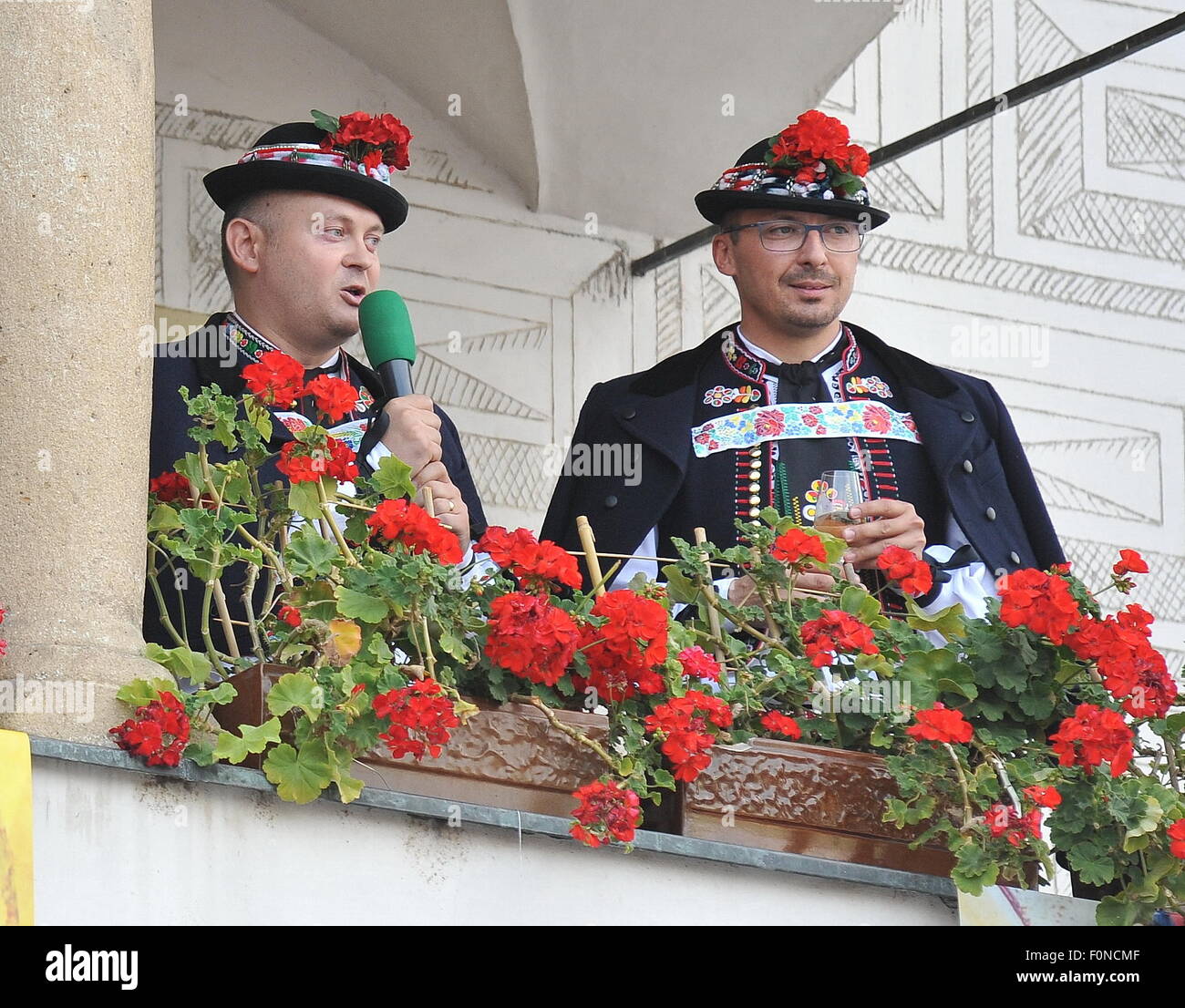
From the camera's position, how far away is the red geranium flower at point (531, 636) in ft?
13.0

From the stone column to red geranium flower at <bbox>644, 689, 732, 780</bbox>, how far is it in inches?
33.3

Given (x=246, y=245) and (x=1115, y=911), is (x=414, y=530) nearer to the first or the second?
(x=1115, y=911)

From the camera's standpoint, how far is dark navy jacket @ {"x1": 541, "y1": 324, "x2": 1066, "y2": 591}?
18.3 ft

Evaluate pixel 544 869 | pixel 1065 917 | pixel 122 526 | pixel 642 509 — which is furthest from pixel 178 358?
pixel 1065 917

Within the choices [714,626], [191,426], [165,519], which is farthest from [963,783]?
[191,426]

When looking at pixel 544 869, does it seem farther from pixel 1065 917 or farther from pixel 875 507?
pixel 875 507

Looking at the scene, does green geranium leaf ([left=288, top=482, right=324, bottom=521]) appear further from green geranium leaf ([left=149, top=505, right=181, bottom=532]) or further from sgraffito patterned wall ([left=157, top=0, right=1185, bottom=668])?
sgraffito patterned wall ([left=157, top=0, right=1185, bottom=668])

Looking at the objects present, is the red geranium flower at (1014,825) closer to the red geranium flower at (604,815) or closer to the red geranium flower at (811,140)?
the red geranium flower at (604,815)

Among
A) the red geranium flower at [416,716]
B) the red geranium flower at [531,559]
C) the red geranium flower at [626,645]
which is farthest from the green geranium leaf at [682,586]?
the red geranium flower at [416,716]

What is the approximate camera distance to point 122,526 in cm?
402

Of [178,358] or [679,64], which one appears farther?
[679,64]

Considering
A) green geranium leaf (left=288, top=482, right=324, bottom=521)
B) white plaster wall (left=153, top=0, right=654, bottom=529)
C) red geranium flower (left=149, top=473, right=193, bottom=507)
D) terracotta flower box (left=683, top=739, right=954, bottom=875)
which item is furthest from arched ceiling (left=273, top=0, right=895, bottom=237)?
terracotta flower box (left=683, top=739, right=954, bottom=875)

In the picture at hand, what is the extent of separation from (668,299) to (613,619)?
3.85 m

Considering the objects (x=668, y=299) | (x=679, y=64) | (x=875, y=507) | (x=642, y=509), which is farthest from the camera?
(x=668, y=299)
